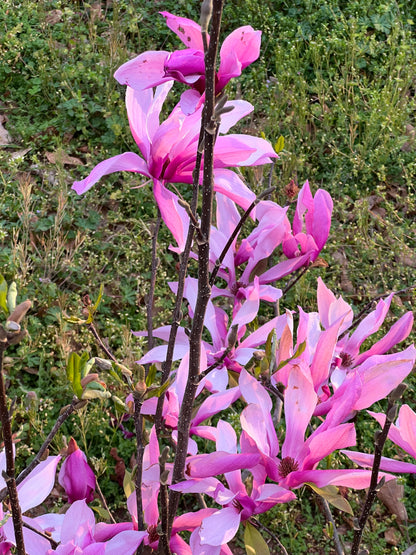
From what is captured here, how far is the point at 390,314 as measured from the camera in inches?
114

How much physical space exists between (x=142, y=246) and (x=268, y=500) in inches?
88.9

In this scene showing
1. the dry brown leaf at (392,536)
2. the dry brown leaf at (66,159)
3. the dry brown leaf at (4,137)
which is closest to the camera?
the dry brown leaf at (392,536)

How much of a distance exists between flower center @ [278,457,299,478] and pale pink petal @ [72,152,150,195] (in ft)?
1.41

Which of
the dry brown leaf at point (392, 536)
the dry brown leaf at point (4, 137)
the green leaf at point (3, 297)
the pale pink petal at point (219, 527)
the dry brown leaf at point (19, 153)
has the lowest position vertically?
the dry brown leaf at point (392, 536)

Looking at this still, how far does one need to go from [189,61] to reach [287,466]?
0.50m

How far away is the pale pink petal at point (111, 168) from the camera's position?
933 mm

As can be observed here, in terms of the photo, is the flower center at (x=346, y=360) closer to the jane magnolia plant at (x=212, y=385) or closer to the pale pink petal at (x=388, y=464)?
the jane magnolia plant at (x=212, y=385)

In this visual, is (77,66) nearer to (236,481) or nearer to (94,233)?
(94,233)

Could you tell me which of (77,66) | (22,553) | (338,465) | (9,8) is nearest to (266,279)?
(22,553)

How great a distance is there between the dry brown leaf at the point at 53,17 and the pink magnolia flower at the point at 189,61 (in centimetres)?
349

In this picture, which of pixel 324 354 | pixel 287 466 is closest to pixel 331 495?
pixel 287 466

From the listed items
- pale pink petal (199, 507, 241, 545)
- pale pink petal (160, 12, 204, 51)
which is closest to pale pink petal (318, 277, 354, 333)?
pale pink petal (199, 507, 241, 545)

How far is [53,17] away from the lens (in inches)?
162

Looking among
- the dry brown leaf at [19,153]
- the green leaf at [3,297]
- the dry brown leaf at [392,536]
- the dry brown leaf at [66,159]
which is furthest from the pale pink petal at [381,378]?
the dry brown leaf at [19,153]
